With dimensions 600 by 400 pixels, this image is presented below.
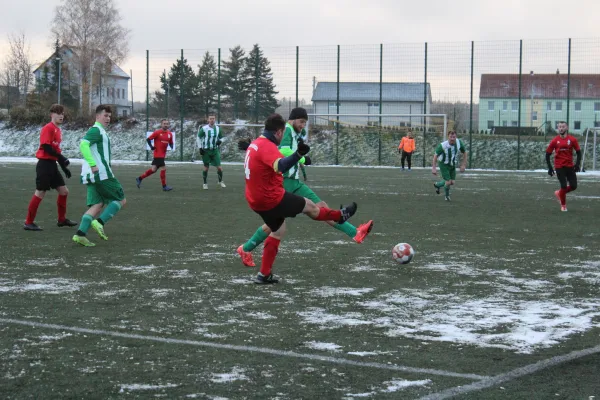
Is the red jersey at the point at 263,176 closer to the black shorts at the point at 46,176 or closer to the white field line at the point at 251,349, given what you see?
the white field line at the point at 251,349

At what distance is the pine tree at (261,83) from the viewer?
44125mm

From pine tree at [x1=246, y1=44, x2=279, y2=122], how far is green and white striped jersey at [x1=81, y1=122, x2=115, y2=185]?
33779mm

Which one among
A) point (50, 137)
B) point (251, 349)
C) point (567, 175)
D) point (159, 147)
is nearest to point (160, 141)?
point (159, 147)

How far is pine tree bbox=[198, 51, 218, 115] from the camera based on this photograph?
44938mm

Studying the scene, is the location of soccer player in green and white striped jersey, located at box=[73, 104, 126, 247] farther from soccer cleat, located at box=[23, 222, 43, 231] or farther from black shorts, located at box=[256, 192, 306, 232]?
black shorts, located at box=[256, 192, 306, 232]

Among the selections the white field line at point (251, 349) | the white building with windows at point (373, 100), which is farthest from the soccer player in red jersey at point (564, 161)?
the white building with windows at point (373, 100)

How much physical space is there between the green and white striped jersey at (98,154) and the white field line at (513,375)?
6772 millimetres

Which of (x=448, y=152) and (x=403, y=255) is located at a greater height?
(x=448, y=152)

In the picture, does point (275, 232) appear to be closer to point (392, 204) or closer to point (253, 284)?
point (253, 284)

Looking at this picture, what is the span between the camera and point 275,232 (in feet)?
25.9

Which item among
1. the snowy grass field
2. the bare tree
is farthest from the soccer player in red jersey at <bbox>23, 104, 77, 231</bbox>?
the bare tree

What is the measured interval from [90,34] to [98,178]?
2420 inches

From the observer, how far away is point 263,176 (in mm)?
7605

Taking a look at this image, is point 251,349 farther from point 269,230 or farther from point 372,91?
point 372,91
